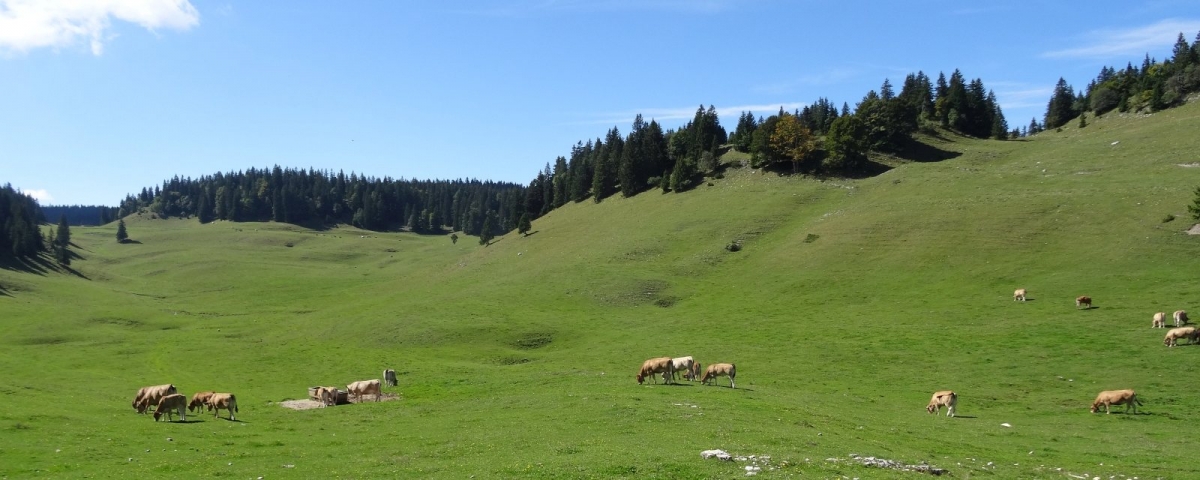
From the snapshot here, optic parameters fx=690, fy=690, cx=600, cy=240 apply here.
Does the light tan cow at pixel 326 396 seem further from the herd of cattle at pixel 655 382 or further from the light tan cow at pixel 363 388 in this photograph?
the light tan cow at pixel 363 388

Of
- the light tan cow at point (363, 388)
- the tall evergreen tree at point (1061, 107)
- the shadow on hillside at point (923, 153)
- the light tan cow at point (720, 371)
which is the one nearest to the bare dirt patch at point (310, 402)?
the light tan cow at point (363, 388)

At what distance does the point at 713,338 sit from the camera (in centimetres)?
5259

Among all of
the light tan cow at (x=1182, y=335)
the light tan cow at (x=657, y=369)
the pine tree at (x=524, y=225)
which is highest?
the pine tree at (x=524, y=225)

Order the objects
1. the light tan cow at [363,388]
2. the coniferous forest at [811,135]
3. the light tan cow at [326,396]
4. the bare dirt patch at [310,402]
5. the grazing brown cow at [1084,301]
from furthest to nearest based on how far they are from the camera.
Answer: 1. the coniferous forest at [811,135]
2. the grazing brown cow at [1084,301]
3. the light tan cow at [363,388]
4. the light tan cow at [326,396]
5. the bare dirt patch at [310,402]

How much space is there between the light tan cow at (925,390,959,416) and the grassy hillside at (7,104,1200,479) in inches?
44.7

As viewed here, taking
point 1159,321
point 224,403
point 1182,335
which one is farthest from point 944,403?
point 224,403

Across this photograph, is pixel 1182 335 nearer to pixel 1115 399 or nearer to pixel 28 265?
pixel 1115 399

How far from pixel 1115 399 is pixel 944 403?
6988 mm

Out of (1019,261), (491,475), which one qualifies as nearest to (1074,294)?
(1019,261)

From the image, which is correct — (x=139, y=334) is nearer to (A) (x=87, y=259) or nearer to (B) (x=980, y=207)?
(B) (x=980, y=207)

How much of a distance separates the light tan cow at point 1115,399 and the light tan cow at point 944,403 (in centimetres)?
591

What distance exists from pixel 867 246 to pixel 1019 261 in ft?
46.8

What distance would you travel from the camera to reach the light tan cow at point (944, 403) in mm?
29828

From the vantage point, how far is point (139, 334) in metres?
66.9
